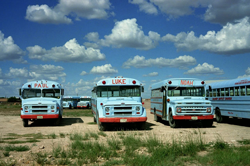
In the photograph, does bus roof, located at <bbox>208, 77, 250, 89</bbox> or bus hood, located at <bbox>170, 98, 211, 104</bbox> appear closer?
bus hood, located at <bbox>170, 98, 211, 104</bbox>

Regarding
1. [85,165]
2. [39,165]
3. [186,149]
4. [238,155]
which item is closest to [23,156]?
[39,165]

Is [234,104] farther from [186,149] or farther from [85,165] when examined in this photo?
[85,165]

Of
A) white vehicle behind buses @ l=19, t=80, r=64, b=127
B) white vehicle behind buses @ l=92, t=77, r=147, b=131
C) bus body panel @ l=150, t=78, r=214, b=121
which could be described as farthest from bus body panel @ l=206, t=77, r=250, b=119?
white vehicle behind buses @ l=19, t=80, r=64, b=127

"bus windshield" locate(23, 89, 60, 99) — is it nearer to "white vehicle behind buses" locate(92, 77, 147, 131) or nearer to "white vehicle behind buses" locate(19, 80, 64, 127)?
"white vehicle behind buses" locate(19, 80, 64, 127)

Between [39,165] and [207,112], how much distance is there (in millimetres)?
10141

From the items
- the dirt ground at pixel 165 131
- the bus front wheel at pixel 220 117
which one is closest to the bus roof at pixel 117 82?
the dirt ground at pixel 165 131

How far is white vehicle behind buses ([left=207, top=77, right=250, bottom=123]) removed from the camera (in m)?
14.9

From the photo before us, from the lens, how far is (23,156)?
24.4 ft

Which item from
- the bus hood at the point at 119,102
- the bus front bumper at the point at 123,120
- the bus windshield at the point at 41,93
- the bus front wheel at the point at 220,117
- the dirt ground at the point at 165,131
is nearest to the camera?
the dirt ground at the point at 165,131

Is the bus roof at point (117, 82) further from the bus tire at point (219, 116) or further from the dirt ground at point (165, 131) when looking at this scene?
the bus tire at point (219, 116)

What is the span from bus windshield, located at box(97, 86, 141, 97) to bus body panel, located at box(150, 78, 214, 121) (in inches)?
80.7

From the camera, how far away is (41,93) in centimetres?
1744

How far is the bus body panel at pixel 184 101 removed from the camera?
574 inches

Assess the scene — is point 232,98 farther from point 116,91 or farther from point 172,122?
point 116,91
